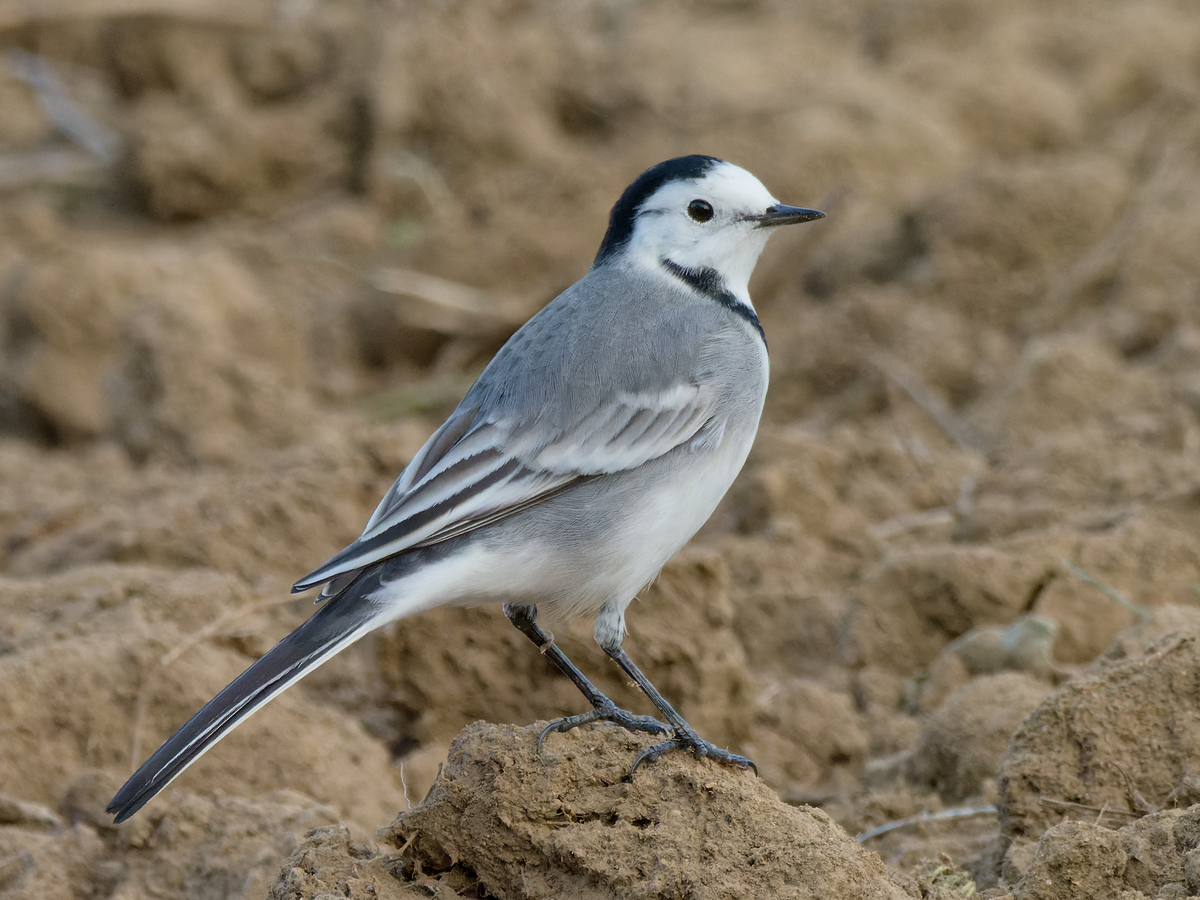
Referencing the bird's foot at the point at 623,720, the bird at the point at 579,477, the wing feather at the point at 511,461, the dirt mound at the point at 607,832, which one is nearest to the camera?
the dirt mound at the point at 607,832

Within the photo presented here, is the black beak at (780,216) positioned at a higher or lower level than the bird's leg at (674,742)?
higher

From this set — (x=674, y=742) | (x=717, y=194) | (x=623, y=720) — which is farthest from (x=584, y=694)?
(x=717, y=194)

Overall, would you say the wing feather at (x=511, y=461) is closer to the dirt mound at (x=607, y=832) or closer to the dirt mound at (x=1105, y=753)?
the dirt mound at (x=607, y=832)

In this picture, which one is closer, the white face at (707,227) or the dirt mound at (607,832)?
the dirt mound at (607,832)

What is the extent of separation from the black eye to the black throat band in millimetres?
167

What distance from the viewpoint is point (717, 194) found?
15.8ft

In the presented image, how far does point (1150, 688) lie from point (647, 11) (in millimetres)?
10695

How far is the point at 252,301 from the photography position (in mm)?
9352

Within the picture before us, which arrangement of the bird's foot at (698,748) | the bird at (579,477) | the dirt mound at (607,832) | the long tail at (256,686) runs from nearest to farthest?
the dirt mound at (607,832) < the long tail at (256,686) < the bird's foot at (698,748) < the bird at (579,477)

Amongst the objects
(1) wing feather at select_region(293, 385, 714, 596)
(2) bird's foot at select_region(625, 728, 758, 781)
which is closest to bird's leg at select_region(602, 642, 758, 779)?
(2) bird's foot at select_region(625, 728, 758, 781)

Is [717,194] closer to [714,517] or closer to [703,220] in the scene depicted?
[703,220]

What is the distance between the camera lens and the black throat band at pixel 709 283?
473 cm

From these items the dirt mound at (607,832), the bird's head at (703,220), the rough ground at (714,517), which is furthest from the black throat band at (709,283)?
the dirt mound at (607,832)

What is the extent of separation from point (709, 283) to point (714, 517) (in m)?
2.47
